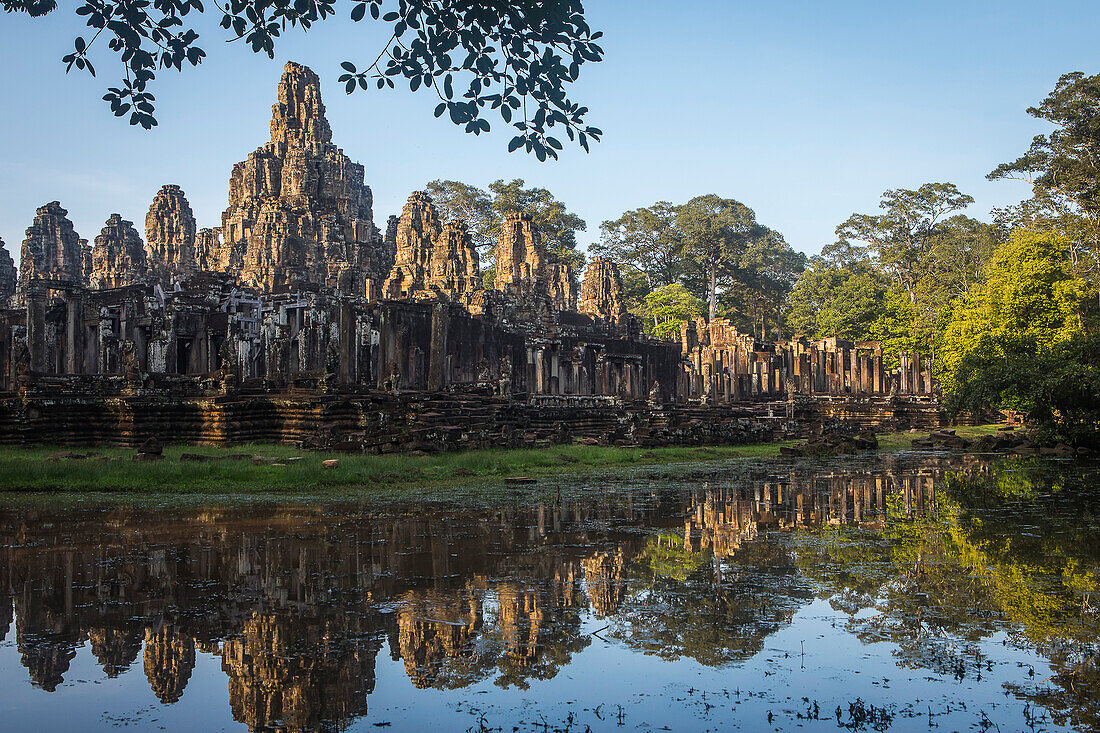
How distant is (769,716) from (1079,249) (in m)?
56.2

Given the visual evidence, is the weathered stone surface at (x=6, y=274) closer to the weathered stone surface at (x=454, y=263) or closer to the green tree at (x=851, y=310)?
the weathered stone surface at (x=454, y=263)

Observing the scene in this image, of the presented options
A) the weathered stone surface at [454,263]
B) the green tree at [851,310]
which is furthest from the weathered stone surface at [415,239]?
the green tree at [851,310]

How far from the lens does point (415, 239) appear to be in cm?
5359

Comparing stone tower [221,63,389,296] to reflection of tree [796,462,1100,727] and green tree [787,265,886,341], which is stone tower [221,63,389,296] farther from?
reflection of tree [796,462,1100,727]

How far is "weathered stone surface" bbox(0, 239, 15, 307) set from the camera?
5297cm

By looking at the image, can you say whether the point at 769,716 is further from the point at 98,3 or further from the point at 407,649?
the point at 98,3

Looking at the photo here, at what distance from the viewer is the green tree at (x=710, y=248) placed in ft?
246

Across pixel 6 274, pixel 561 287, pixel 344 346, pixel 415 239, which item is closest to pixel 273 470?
pixel 344 346

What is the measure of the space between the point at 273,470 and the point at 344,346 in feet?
39.8

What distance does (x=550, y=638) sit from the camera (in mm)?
5156

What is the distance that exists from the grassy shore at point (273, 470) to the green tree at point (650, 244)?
58.7 meters

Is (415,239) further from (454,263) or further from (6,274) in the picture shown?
(6,274)

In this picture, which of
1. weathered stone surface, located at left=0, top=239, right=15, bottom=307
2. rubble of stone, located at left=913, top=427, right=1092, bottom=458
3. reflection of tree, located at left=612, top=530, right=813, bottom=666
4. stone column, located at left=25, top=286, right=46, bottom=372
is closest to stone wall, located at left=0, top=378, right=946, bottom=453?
stone column, located at left=25, top=286, right=46, bottom=372

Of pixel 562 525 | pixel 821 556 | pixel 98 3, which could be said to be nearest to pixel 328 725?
pixel 821 556
